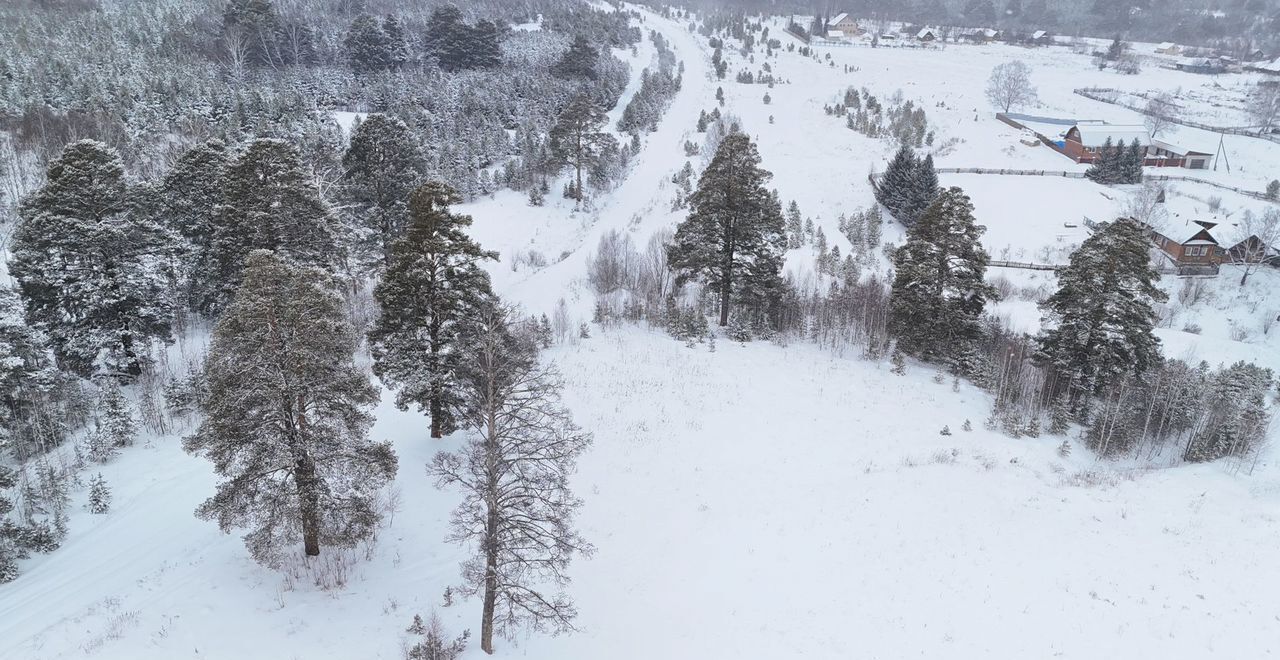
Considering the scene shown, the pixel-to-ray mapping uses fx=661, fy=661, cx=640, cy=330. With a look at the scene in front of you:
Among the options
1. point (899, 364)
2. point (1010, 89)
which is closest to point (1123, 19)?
Result: point (1010, 89)

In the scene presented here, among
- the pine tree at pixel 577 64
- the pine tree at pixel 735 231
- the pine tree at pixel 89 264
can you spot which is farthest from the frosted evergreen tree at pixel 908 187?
the pine tree at pixel 89 264

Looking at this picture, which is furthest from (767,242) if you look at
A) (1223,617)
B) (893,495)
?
(1223,617)

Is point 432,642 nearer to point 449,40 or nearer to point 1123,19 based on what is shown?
point 449,40

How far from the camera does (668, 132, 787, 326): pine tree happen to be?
33719 millimetres

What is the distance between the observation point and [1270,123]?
97.7 m

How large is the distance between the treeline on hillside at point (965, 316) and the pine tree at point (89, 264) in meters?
20.5

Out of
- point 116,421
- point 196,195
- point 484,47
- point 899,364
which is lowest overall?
point 899,364

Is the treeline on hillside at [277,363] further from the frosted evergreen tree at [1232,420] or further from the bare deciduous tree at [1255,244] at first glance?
the bare deciduous tree at [1255,244]

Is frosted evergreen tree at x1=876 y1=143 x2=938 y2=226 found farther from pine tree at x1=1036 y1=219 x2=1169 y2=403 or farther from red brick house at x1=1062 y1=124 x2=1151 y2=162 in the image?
red brick house at x1=1062 y1=124 x2=1151 y2=162

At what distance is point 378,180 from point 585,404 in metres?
20.1

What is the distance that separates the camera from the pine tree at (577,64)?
8800cm

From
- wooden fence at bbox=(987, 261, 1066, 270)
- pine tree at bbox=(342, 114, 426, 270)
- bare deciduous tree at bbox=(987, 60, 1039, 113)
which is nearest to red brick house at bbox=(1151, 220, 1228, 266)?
wooden fence at bbox=(987, 261, 1066, 270)

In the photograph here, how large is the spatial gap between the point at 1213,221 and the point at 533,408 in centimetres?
6799

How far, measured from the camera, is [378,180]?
37312mm
